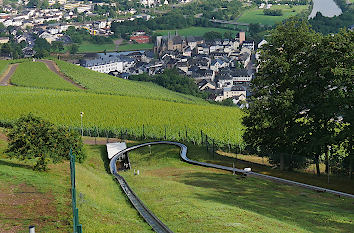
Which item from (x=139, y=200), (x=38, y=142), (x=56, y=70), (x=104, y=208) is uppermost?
(x=56, y=70)

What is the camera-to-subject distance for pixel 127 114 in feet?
251

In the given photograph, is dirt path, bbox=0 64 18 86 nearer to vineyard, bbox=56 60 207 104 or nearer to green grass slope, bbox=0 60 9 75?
green grass slope, bbox=0 60 9 75

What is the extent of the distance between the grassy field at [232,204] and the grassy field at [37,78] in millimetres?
64035

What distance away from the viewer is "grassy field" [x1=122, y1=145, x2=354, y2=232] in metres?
26.8

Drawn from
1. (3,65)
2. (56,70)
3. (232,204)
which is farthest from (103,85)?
(232,204)

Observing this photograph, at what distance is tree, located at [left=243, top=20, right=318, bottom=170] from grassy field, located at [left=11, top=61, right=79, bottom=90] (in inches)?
2460

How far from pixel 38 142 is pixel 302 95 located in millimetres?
19306

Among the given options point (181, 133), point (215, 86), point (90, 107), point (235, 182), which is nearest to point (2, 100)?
point (90, 107)

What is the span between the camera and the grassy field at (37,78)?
4161 inches

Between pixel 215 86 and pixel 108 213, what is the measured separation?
124671 mm

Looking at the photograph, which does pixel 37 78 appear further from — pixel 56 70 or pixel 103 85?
pixel 56 70

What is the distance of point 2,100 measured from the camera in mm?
82438

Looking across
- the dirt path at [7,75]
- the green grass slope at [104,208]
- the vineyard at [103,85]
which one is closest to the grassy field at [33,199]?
the green grass slope at [104,208]

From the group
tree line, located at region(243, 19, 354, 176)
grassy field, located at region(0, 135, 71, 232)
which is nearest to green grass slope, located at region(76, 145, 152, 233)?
grassy field, located at region(0, 135, 71, 232)
